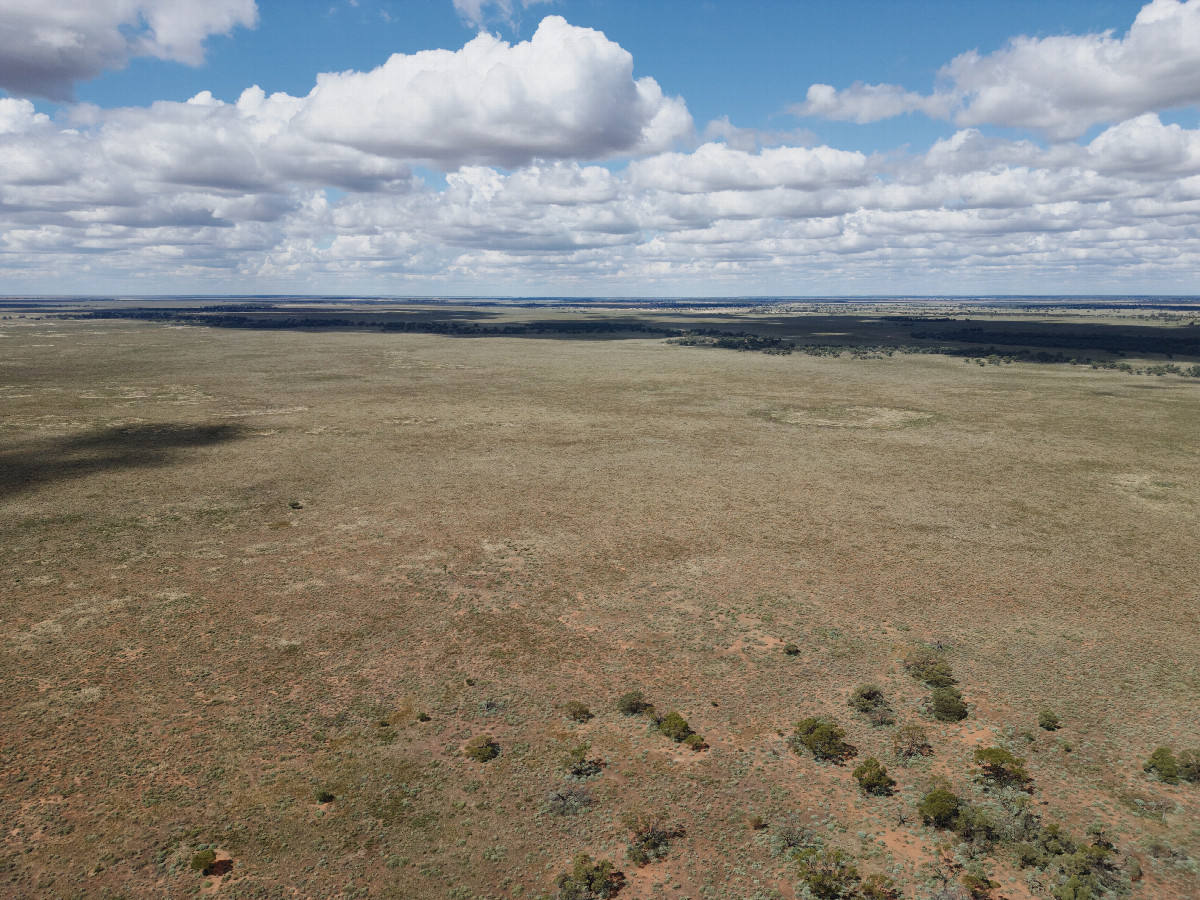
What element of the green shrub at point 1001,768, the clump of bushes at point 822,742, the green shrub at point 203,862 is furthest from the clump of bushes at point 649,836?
the green shrub at point 203,862

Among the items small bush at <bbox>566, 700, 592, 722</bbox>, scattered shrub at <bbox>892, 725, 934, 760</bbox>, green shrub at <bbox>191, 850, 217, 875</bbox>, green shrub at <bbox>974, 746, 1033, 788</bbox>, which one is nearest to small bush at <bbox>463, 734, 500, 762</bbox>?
small bush at <bbox>566, 700, 592, 722</bbox>

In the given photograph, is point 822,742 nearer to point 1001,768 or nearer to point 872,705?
point 872,705

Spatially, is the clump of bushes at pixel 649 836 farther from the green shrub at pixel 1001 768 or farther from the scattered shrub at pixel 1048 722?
the scattered shrub at pixel 1048 722

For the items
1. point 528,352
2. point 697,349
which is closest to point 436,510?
point 528,352

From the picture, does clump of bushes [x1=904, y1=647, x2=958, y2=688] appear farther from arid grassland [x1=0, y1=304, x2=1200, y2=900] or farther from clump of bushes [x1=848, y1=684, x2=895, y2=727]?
clump of bushes [x1=848, y1=684, x2=895, y2=727]

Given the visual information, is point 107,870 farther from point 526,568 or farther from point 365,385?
point 365,385

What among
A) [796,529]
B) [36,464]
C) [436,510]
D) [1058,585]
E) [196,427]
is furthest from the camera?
[196,427]
